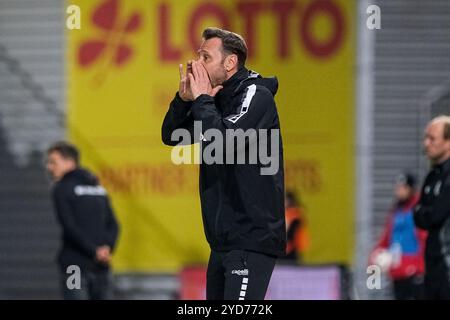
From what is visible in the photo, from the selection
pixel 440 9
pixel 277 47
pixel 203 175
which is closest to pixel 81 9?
pixel 277 47

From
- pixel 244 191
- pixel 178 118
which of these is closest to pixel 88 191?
pixel 178 118

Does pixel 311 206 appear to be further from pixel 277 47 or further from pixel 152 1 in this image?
pixel 152 1

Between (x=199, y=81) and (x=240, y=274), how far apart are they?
110cm

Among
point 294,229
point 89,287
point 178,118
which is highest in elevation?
point 178,118

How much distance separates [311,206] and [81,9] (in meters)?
3.75

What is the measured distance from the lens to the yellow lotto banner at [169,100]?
42.3 feet

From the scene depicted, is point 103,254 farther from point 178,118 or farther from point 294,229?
point 178,118

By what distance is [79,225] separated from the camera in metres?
10.1

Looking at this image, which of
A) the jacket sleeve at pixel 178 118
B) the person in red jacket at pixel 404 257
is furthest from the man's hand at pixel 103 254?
the jacket sleeve at pixel 178 118

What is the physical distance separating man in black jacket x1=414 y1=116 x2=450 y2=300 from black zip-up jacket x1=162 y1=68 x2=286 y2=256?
198 centimetres

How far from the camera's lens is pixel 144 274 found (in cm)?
1345

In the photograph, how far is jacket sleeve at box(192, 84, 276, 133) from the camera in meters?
5.93

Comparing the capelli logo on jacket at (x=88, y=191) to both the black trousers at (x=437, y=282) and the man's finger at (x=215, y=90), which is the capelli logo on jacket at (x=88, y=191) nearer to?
the black trousers at (x=437, y=282)

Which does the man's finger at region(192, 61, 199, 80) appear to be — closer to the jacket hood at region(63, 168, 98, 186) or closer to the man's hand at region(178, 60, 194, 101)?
the man's hand at region(178, 60, 194, 101)
